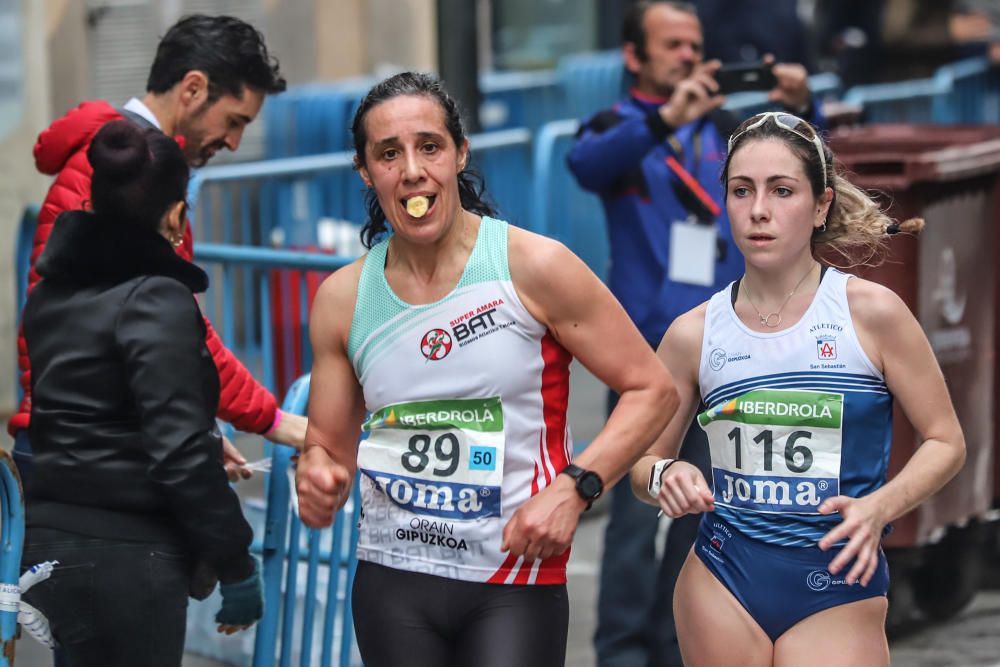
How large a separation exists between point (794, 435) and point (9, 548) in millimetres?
1637

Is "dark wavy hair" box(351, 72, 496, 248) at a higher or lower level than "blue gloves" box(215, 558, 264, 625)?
higher

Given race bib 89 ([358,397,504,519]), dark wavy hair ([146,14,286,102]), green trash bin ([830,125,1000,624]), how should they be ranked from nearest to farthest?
1. race bib 89 ([358,397,504,519])
2. dark wavy hair ([146,14,286,102])
3. green trash bin ([830,125,1000,624])

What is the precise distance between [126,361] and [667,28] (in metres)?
2.71

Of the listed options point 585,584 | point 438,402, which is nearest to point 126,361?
point 438,402

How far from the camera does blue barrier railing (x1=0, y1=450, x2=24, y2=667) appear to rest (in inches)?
146

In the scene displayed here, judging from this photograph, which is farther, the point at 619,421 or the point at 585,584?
the point at 585,584

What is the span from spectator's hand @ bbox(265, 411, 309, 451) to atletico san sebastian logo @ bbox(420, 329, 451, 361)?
937 mm

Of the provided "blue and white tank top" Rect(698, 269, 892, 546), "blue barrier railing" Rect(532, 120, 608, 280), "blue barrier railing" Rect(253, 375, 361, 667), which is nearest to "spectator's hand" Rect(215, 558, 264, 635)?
"blue barrier railing" Rect(253, 375, 361, 667)

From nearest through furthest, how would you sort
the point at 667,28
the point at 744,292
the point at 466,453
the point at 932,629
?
the point at 466,453
the point at 744,292
the point at 667,28
the point at 932,629

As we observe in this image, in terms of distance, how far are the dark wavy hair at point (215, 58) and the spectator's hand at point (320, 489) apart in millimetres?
1480

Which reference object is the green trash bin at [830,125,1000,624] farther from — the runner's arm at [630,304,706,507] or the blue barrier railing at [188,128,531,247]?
the blue barrier railing at [188,128,531,247]

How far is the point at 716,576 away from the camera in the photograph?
144 inches

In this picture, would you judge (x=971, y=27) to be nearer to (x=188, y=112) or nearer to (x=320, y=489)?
(x=188, y=112)

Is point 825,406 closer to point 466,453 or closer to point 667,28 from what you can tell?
point 466,453
